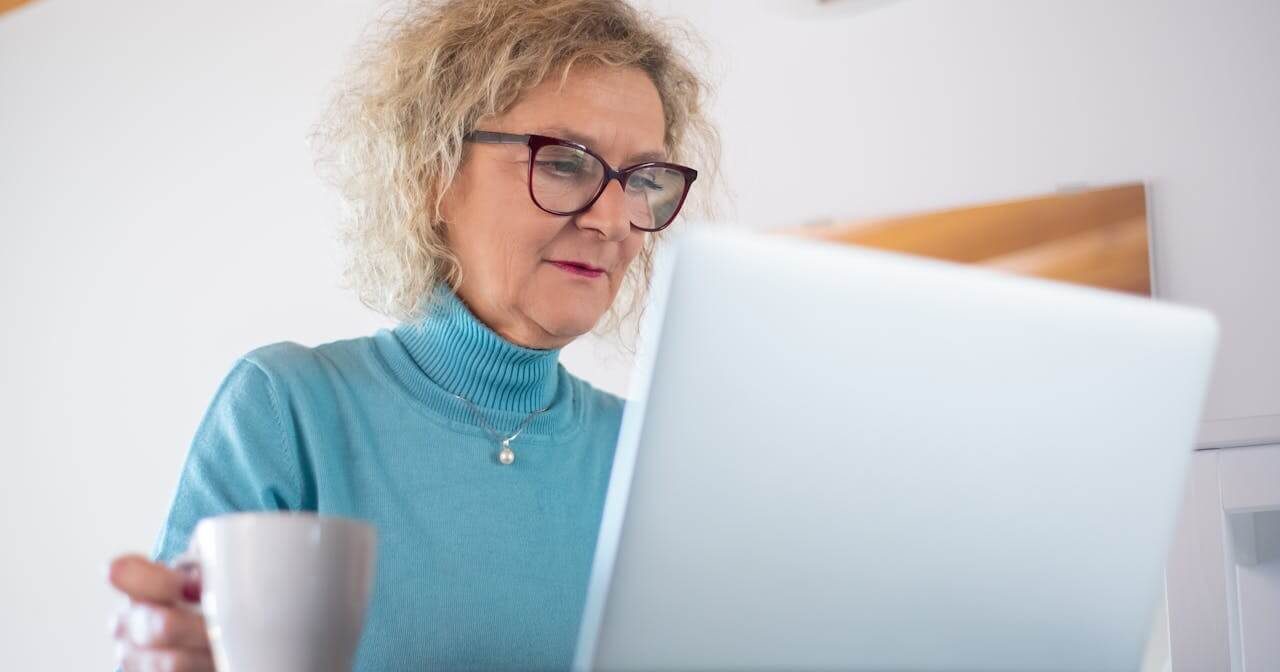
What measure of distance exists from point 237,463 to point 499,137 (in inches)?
18.9

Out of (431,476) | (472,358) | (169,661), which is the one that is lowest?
(169,661)

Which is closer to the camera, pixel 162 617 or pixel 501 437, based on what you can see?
pixel 162 617

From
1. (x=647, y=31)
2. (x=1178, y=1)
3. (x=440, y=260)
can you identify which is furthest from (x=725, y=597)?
(x=1178, y=1)

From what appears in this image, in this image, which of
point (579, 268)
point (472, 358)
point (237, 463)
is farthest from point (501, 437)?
point (237, 463)

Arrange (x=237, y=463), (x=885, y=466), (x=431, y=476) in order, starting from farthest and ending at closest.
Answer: (x=431, y=476), (x=237, y=463), (x=885, y=466)

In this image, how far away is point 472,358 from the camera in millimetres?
1460

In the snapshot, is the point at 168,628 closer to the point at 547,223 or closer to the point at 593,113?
the point at 547,223

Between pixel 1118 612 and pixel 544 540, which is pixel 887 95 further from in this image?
pixel 1118 612

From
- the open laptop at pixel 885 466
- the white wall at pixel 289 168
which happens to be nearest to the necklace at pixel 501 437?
the open laptop at pixel 885 466

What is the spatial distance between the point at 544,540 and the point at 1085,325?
2.63 feet

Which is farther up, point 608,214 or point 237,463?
point 608,214

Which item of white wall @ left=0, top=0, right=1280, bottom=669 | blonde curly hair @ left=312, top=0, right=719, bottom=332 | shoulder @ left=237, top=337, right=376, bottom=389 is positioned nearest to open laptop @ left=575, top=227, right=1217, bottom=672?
shoulder @ left=237, top=337, right=376, bottom=389

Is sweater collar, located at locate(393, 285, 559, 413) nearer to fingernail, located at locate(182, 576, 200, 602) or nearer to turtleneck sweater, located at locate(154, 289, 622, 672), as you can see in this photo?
turtleneck sweater, located at locate(154, 289, 622, 672)

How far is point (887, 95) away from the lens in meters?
2.61
